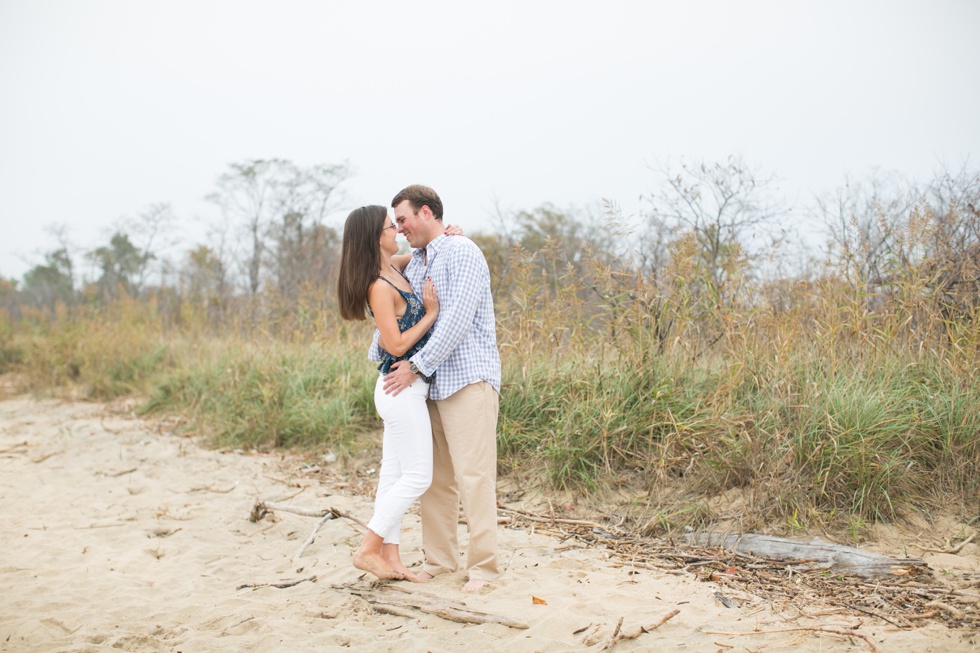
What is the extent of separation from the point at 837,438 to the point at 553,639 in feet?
6.90

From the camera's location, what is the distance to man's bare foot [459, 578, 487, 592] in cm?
338

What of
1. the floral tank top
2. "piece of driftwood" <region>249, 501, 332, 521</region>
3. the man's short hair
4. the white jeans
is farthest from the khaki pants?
"piece of driftwood" <region>249, 501, 332, 521</region>

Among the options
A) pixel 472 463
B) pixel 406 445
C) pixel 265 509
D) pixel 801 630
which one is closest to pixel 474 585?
pixel 472 463

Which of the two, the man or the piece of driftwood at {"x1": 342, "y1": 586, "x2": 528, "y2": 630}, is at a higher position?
the man

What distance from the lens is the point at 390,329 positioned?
3234mm

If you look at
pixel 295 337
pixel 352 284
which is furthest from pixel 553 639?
pixel 295 337

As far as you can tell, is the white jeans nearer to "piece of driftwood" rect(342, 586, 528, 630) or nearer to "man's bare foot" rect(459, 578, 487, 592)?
"piece of driftwood" rect(342, 586, 528, 630)

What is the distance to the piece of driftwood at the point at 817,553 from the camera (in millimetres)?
3391

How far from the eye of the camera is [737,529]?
393 cm

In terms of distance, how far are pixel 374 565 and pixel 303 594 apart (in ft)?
1.60

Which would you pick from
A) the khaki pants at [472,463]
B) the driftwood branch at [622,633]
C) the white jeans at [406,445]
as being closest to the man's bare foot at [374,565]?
the white jeans at [406,445]

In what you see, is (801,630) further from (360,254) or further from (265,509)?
(265,509)

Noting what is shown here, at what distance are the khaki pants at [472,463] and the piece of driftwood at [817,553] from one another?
1.26 metres

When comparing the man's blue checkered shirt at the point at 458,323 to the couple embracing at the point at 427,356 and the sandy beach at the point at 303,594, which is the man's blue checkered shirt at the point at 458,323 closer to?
the couple embracing at the point at 427,356
